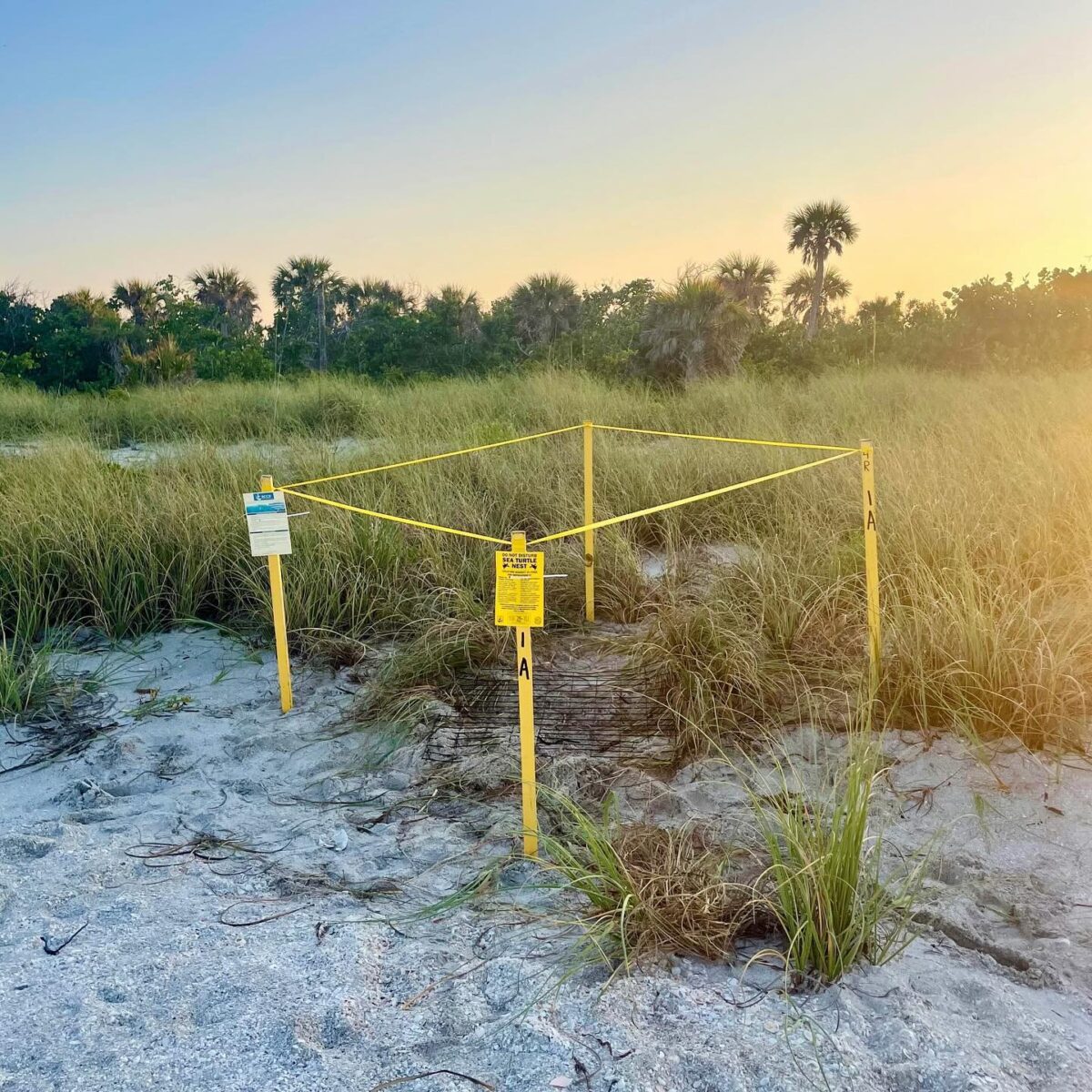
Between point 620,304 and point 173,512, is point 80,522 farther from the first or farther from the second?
point 620,304

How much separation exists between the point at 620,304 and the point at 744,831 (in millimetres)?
24420

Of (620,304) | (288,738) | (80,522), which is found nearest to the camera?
(288,738)

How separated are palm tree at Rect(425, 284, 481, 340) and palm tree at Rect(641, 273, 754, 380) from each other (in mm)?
8265

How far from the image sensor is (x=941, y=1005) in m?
1.92

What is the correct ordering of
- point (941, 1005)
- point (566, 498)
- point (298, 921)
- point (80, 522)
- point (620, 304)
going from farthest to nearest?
point (620, 304) < point (566, 498) < point (80, 522) < point (298, 921) < point (941, 1005)

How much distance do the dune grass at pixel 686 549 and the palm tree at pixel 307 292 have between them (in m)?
19.6

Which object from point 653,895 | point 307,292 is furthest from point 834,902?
point 307,292

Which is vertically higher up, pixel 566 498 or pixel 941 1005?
pixel 566 498

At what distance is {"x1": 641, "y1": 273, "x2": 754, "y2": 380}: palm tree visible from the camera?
1481 centimetres

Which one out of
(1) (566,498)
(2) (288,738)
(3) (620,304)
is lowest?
(2) (288,738)

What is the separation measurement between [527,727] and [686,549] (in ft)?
9.91

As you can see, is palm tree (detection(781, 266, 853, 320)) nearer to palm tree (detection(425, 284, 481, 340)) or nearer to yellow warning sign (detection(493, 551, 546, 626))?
palm tree (detection(425, 284, 481, 340))

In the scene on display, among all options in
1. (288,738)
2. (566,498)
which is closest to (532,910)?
(288,738)

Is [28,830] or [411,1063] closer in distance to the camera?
[411,1063]
